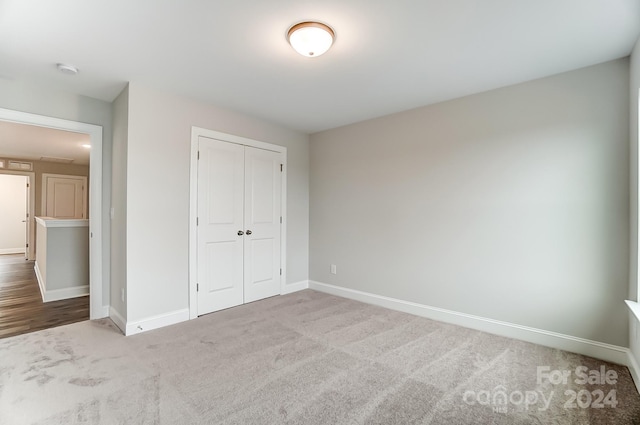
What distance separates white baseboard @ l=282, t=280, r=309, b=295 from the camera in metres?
4.44

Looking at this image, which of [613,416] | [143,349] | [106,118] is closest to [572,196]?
[613,416]

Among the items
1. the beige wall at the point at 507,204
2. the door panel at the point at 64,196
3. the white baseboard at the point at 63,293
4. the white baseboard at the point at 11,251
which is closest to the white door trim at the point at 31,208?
the door panel at the point at 64,196

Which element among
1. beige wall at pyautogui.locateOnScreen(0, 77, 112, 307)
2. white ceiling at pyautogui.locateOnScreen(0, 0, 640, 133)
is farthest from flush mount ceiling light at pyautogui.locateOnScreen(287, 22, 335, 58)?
→ beige wall at pyautogui.locateOnScreen(0, 77, 112, 307)

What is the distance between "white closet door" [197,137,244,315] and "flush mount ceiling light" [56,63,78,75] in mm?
1220

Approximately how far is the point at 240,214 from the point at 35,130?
354cm

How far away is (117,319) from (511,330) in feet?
13.3

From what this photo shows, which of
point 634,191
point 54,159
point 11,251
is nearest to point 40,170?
point 54,159

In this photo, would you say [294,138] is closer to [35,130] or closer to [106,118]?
[106,118]

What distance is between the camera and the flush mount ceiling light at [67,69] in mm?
2571

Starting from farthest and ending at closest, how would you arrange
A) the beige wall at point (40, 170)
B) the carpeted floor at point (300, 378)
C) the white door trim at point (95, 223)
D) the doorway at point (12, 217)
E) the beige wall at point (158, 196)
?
the doorway at point (12, 217), the beige wall at point (40, 170), the white door trim at point (95, 223), the beige wall at point (158, 196), the carpeted floor at point (300, 378)

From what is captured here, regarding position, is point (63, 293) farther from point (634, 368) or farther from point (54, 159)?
point (634, 368)

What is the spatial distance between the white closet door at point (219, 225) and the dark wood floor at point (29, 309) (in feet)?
4.67

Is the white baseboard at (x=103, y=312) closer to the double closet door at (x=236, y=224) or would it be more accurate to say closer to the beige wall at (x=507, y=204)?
the double closet door at (x=236, y=224)

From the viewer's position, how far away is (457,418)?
1716 millimetres
